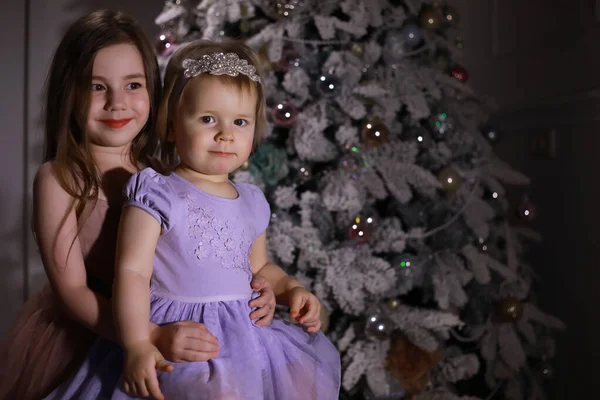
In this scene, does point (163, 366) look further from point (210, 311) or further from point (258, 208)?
point (258, 208)

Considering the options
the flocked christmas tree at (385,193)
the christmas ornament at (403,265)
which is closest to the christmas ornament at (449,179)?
the flocked christmas tree at (385,193)

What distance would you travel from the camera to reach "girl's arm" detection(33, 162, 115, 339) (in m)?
A: 1.02

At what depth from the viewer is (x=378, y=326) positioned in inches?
69.2

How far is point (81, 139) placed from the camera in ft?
3.76

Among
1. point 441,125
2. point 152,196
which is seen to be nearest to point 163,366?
point 152,196

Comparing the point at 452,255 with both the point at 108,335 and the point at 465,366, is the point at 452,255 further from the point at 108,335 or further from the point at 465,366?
the point at 108,335

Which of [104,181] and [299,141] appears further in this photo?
[299,141]

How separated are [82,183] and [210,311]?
32 centimetres

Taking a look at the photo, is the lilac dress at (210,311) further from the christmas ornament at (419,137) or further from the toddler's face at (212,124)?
the christmas ornament at (419,137)

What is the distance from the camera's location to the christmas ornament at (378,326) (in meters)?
1.76

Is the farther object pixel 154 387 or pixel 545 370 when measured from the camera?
pixel 545 370

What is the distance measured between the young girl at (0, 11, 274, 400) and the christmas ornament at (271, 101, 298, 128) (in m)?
0.58

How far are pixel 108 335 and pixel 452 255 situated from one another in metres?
1.11

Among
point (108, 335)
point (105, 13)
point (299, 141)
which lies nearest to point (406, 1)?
point (299, 141)
